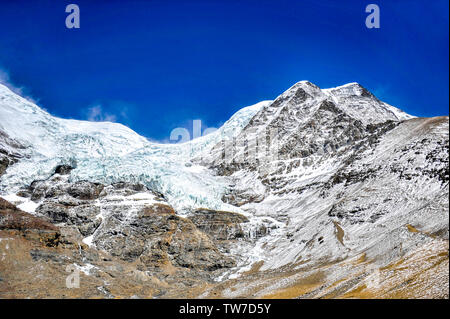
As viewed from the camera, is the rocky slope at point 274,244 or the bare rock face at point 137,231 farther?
the bare rock face at point 137,231

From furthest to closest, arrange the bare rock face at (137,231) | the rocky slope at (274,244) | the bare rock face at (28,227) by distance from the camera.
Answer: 1. the bare rock face at (137,231)
2. the bare rock face at (28,227)
3. the rocky slope at (274,244)

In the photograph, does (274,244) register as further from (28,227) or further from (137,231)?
(28,227)

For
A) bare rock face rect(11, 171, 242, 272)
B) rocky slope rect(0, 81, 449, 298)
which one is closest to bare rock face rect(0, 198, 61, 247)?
rocky slope rect(0, 81, 449, 298)

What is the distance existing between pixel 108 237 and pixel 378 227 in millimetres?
100721

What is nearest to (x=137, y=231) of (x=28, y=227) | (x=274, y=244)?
(x=28, y=227)

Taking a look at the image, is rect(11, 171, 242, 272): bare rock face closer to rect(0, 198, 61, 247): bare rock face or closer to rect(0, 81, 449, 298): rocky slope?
rect(0, 81, 449, 298): rocky slope

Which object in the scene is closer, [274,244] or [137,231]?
[274,244]

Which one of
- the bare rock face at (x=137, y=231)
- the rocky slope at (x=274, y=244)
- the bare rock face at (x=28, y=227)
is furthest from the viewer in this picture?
the bare rock face at (x=137, y=231)

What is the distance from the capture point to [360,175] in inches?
7205

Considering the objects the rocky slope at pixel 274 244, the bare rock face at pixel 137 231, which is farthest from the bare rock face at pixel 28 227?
the bare rock face at pixel 137 231

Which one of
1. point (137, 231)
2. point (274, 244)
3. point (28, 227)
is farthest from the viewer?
point (137, 231)

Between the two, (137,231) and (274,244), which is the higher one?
(137,231)

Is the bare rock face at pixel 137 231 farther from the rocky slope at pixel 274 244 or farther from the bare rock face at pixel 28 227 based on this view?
the bare rock face at pixel 28 227
